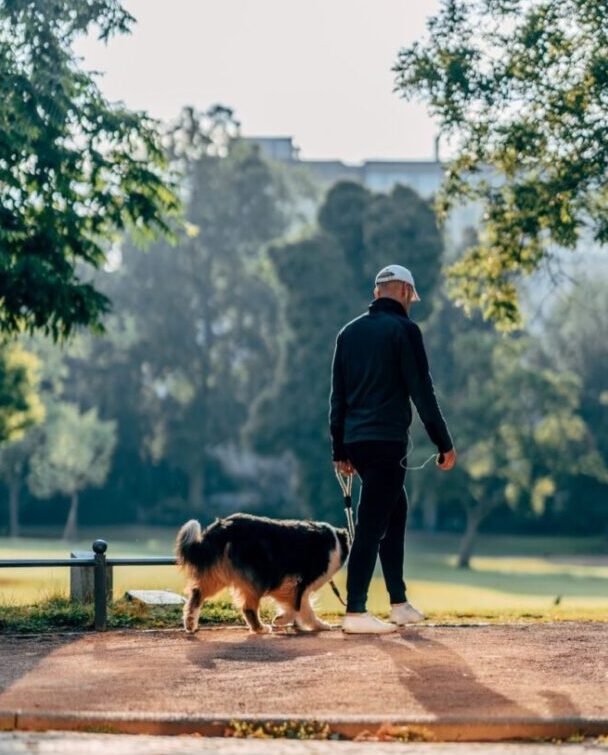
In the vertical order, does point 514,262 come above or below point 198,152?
below

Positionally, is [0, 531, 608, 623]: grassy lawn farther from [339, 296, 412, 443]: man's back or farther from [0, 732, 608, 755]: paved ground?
[0, 732, 608, 755]: paved ground

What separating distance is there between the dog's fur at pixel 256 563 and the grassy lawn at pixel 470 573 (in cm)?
497

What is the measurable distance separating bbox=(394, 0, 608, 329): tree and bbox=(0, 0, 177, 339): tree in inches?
152

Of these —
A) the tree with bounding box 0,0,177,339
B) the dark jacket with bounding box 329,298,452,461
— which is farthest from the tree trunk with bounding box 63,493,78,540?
the dark jacket with bounding box 329,298,452,461

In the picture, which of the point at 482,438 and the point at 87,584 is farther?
the point at 482,438

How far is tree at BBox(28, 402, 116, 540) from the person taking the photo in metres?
71.0

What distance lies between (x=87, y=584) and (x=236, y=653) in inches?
144

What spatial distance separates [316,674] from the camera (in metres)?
9.04

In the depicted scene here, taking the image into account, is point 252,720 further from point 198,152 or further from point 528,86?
point 198,152

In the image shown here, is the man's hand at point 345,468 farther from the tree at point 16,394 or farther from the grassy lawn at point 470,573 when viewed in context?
the tree at point 16,394

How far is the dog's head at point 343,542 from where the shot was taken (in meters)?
11.8

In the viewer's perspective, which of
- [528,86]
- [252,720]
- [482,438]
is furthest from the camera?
[482,438]

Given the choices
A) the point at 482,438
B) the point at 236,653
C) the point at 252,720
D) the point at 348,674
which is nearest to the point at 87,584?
the point at 236,653

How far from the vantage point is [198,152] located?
76.9 metres
